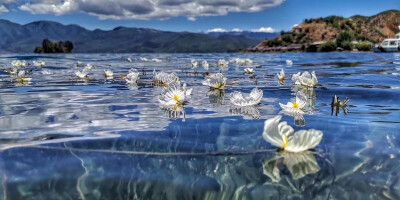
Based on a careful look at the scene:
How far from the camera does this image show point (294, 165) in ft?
6.07

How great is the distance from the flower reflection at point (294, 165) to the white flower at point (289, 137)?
50mm

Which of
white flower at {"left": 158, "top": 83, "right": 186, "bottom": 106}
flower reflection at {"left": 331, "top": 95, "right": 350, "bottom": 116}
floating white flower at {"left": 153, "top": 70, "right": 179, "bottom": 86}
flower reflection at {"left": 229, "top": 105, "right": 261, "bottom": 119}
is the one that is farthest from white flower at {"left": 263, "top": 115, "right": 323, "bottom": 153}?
floating white flower at {"left": 153, "top": 70, "right": 179, "bottom": 86}

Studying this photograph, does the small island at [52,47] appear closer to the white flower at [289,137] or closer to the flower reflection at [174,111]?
the flower reflection at [174,111]

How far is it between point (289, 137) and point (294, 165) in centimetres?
23

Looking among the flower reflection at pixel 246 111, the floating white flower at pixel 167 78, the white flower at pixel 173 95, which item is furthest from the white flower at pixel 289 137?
the floating white flower at pixel 167 78

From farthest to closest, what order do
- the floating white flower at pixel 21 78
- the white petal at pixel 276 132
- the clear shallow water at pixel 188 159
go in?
the floating white flower at pixel 21 78, the white petal at pixel 276 132, the clear shallow water at pixel 188 159

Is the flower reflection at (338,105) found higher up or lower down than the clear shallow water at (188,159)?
higher up

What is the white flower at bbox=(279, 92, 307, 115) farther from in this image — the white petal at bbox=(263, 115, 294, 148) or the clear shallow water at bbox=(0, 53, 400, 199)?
the white petal at bbox=(263, 115, 294, 148)

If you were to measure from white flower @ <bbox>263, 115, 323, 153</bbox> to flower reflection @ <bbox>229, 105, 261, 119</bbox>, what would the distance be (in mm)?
1207

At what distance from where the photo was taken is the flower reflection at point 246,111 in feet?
10.9

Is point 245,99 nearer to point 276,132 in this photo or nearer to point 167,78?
point 276,132

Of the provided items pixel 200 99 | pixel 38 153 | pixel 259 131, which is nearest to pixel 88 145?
pixel 38 153

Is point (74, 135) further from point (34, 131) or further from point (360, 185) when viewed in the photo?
point (360, 185)

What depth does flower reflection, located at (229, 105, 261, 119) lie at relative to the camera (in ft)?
10.9
